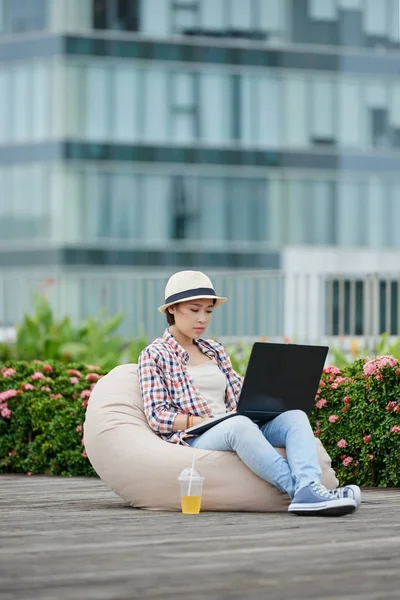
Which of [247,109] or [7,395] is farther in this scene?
[247,109]

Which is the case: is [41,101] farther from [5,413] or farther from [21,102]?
[5,413]

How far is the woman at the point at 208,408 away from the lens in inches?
293

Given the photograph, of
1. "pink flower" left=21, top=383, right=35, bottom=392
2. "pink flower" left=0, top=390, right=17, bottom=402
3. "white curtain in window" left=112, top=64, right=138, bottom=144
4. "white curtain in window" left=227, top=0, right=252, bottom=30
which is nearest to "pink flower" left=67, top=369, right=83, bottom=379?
"pink flower" left=21, top=383, right=35, bottom=392

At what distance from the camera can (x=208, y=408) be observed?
7992mm

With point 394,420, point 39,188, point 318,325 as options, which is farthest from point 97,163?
point 394,420

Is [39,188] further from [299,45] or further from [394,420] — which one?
[394,420]

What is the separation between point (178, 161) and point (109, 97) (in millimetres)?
2554

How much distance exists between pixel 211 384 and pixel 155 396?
35cm

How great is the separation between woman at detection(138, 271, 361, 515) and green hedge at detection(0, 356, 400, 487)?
A: 151cm

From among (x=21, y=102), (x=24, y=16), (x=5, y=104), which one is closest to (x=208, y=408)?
(x=21, y=102)

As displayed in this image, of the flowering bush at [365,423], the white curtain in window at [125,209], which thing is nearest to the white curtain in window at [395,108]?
the white curtain in window at [125,209]

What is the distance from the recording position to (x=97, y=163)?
38.7m

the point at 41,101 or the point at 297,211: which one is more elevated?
the point at 41,101

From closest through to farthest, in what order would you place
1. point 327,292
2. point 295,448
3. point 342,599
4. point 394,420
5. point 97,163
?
point 342,599 → point 295,448 → point 394,420 → point 327,292 → point 97,163
